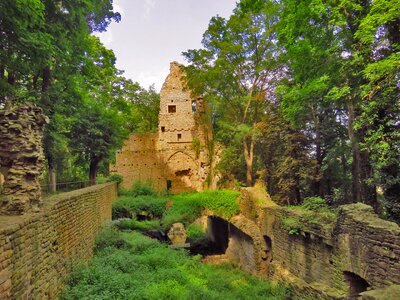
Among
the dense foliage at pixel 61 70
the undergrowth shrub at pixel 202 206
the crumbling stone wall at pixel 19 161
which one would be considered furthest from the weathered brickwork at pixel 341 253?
the dense foliage at pixel 61 70

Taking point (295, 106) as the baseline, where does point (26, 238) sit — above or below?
below

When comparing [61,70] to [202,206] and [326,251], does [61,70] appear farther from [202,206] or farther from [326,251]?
[326,251]

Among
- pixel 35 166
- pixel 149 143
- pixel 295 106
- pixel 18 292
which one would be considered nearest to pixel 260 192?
pixel 295 106

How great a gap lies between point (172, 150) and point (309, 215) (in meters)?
18.8

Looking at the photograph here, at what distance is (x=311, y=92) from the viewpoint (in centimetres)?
1241

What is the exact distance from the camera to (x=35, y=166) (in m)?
6.20

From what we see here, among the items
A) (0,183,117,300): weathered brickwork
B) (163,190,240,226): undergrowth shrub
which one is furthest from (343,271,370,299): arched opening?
(163,190,240,226): undergrowth shrub

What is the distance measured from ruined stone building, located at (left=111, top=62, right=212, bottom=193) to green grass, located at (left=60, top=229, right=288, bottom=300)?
13.6 metres

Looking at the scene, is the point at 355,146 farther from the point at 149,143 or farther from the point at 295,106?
the point at 149,143

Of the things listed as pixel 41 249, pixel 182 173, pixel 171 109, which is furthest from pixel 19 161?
pixel 171 109

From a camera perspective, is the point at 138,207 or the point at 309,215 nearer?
the point at 309,215

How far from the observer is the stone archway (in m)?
27.2

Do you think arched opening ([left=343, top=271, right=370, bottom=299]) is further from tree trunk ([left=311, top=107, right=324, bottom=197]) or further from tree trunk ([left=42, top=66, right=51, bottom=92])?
tree trunk ([left=42, top=66, right=51, bottom=92])

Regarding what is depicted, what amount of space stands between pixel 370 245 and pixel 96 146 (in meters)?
16.6
